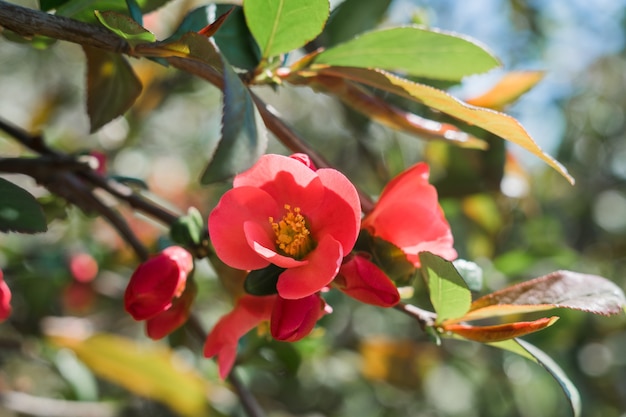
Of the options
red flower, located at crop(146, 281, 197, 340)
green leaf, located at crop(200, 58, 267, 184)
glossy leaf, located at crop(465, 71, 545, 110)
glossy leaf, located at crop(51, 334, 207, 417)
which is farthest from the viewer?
glossy leaf, located at crop(51, 334, 207, 417)

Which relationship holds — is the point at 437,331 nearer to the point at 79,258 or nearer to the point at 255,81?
the point at 255,81

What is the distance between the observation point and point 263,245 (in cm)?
52

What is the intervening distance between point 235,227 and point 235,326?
110mm

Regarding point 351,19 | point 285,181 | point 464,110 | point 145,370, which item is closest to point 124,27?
point 285,181

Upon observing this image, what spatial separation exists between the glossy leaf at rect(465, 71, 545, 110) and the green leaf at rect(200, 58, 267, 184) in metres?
0.56

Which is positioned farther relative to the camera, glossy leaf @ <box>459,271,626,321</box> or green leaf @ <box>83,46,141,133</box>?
green leaf @ <box>83,46,141,133</box>

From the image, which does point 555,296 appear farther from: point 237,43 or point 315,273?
point 237,43

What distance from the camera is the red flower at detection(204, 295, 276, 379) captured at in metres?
0.58

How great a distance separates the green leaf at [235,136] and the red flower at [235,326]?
0.18 meters

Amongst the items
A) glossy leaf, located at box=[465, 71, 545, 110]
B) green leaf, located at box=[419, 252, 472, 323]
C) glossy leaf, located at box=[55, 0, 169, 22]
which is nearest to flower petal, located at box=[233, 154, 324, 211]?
green leaf, located at box=[419, 252, 472, 323]

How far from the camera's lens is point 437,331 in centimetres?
58

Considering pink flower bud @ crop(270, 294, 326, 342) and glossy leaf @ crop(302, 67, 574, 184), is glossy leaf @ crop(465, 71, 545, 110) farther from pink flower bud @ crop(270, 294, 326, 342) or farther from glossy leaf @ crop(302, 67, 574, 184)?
pink flower bud @ crop(270, 294, 326, 342)

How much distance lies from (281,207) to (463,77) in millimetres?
257

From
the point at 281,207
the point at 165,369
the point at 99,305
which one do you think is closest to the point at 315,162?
the point at 281,207
